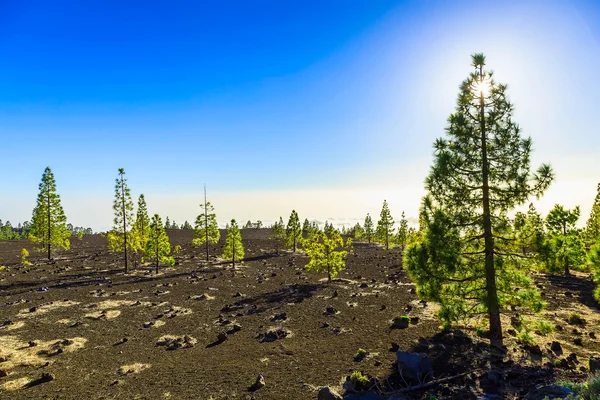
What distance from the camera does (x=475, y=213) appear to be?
46.3 feet

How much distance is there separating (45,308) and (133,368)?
14.9 metres

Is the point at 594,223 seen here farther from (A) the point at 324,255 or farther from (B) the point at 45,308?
(B) the point at 45,308

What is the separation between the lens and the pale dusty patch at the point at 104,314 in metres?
21.6

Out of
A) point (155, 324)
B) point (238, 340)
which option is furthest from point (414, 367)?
point (155, 324)

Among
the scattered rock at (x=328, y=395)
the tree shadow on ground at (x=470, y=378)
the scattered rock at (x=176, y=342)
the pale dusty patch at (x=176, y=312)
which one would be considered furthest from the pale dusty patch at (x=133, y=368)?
the tree shadow on ground at (x=470, y=378)

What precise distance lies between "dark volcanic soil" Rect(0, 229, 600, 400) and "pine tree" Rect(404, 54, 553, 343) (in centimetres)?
217

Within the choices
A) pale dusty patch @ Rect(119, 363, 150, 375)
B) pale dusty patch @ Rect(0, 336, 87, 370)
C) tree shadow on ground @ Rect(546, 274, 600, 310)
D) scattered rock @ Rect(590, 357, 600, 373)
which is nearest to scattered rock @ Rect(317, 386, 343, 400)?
pale dusty patch @ Rect(119, 363, 150, 375)

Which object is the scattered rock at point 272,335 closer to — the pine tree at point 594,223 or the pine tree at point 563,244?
the pine tree at point 563,244

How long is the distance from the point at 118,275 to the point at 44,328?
63.9ft

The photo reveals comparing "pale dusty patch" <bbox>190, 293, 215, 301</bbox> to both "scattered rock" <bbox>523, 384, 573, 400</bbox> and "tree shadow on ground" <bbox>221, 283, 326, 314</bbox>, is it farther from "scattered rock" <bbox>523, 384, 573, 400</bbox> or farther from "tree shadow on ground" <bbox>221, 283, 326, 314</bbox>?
"scattered rock" <bbox>523, 384, 573, 400</bbox>

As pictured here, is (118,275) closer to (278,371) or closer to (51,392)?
(51,392)

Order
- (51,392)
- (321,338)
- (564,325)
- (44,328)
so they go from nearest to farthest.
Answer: (51,392) < (321,338) < (564,325) < (44,328)

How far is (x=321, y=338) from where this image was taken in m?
16.7

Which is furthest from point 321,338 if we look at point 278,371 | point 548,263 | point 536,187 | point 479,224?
point 536,187
